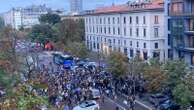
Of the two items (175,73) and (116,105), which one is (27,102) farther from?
(116,105)

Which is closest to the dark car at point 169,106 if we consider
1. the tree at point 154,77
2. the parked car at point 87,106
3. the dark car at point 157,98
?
the dark car at point 157,98

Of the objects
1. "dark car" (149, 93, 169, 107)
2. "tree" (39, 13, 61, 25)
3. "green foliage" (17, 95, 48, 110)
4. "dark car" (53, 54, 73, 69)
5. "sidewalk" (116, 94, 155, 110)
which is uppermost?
"tree" (39, 13, 61, 25)

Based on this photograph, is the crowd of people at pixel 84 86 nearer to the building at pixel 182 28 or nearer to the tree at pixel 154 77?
the tree at pixel 154 77

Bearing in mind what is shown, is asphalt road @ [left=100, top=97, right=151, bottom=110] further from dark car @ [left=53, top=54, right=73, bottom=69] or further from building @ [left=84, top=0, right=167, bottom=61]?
dark car @ [left=53, top=54, right=73, bottom=69]

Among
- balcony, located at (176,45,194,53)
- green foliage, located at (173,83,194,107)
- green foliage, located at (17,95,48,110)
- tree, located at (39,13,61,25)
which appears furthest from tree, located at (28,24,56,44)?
green foliage, located at (17,95,48,110)

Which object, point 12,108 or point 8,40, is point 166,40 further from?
point 12,108

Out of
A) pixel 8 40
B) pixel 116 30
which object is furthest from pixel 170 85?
pixel 116 30

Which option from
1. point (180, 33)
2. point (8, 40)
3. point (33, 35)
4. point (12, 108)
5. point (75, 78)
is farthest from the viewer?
point (33, 35)
